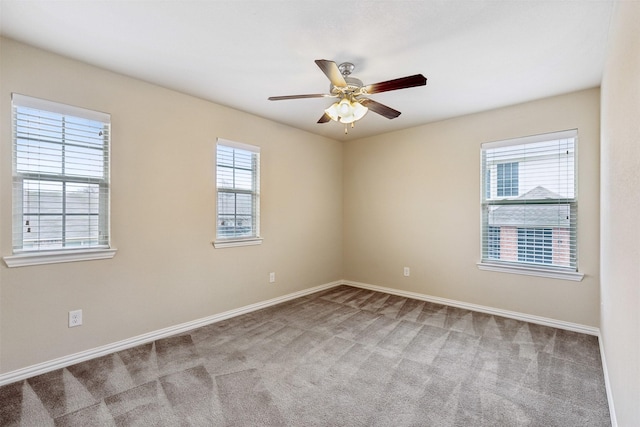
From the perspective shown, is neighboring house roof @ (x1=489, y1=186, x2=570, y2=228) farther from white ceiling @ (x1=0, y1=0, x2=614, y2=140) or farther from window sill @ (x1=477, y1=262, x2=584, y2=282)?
white ceiling @ (x1=0, y1=0, x2=614, y2=140)

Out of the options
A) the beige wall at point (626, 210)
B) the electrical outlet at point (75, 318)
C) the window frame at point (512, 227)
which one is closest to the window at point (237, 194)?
the electrical outlet at point (75, 318)

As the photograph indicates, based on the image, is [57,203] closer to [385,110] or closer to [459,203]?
[385,110]

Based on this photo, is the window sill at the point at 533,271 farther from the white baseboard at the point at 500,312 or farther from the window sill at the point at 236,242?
the window sill at the point at 236,242

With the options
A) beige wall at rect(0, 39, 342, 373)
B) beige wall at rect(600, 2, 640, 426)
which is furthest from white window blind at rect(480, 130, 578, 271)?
beige wall at rect(0, 39, 342, 373)

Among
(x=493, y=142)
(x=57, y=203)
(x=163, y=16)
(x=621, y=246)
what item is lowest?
(x=621, y=246)

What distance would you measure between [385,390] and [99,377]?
2141 millimetres

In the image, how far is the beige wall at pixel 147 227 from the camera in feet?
7.59

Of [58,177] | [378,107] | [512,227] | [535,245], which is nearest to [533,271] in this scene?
[535,245]

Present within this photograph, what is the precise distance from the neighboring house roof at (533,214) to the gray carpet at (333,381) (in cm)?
114

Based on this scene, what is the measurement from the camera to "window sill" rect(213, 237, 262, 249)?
3555 mm

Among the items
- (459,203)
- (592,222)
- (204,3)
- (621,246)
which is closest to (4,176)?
(204,3)

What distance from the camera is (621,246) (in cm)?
157

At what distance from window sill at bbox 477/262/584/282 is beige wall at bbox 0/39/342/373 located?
2.57 metres

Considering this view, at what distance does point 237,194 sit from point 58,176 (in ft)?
5.61
